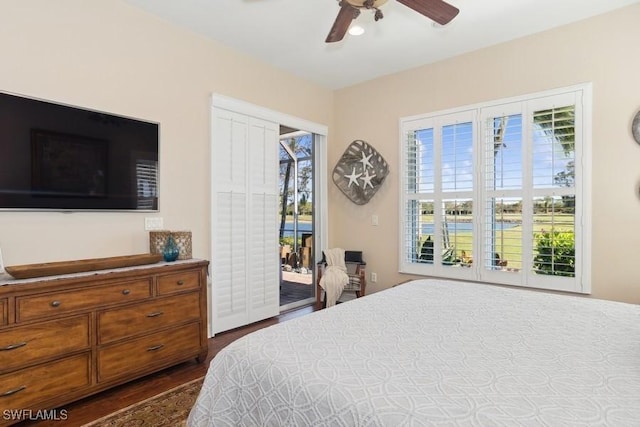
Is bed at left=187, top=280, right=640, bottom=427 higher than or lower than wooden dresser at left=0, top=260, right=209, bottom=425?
higher

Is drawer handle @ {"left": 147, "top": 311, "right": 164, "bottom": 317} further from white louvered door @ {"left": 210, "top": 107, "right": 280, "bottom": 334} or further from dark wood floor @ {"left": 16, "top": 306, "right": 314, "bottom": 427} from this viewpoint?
white louvered door @ {"left": 210, "top": 107, "right": 280, "bottom": 334}

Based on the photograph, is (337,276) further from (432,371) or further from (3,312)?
(432,371)

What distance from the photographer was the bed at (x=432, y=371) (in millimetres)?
902

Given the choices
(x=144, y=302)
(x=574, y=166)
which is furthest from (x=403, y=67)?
(x=144, y=302)

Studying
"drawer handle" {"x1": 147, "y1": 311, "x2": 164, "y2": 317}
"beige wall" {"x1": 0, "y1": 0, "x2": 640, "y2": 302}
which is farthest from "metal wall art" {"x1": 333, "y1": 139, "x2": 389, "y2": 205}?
"drawer handle" {"x1": 147, "y1": 311, "x2": 164, "y2": 317}

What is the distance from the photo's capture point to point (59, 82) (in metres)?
2.49

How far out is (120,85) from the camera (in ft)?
9.21

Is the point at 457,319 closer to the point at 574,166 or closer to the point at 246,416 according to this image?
the point at 246,416

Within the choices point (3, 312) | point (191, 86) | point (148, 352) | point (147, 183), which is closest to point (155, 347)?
point (148, 352)

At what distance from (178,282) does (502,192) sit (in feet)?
9.97

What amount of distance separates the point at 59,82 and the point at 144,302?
162cm

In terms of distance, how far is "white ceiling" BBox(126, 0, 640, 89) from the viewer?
9.49 feet

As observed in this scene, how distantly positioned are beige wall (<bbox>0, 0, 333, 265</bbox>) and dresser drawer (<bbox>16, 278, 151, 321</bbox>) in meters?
0.48

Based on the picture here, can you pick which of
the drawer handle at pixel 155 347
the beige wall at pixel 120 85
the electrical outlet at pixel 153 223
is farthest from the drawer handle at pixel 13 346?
the electrical outlet at pixel 153 223
